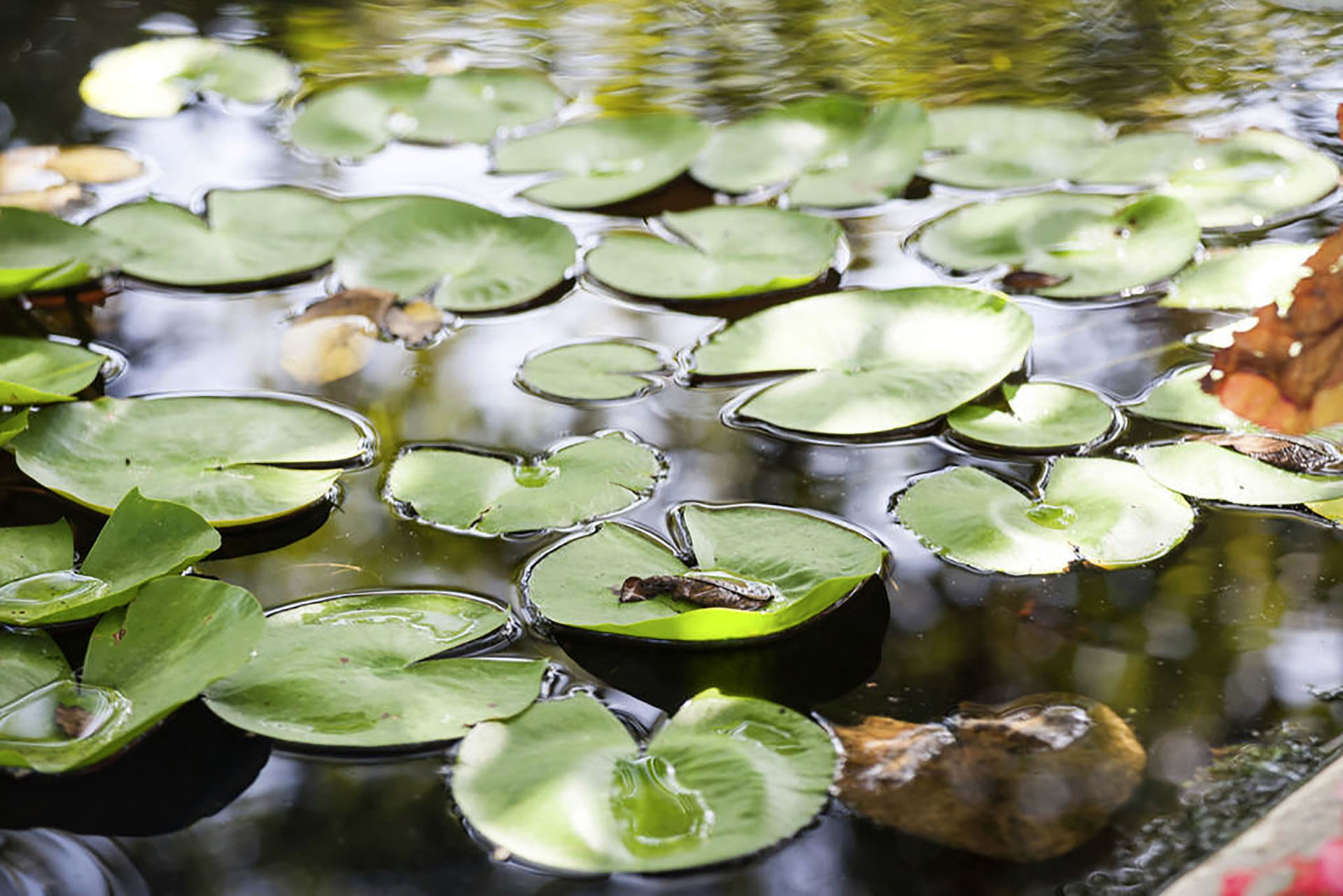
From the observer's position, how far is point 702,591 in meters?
0.90

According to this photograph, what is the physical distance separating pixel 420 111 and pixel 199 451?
2.95 ft

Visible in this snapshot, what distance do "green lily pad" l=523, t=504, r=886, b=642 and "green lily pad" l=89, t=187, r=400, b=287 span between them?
2.09 ft

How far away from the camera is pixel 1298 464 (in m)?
1.04

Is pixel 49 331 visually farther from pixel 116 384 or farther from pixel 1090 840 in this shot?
pixel 1090 840

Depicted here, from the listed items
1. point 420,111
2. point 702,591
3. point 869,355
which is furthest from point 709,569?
point 420,111

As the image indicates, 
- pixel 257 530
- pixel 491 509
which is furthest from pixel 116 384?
pixel 491 509

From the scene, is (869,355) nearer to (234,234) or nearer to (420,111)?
(234,234)

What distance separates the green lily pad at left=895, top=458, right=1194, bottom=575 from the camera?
0.96 metres

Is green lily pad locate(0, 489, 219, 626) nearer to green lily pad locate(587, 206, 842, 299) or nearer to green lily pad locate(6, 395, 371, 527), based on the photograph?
green lily pad locate(6, 395, 371, 527)

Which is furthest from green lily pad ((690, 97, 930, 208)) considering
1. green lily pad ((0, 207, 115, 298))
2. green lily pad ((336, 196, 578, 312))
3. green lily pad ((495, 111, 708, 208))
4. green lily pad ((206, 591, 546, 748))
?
green lily pad ((206, 591, 546, 748))

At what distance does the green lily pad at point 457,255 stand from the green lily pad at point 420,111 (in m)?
0.31

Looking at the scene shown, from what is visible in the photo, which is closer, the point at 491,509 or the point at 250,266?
the point at 491,509

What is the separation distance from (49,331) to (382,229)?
368 millimetres

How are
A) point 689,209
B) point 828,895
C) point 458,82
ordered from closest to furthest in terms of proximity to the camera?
point 828,895 → point 689,209 → point 458,82
